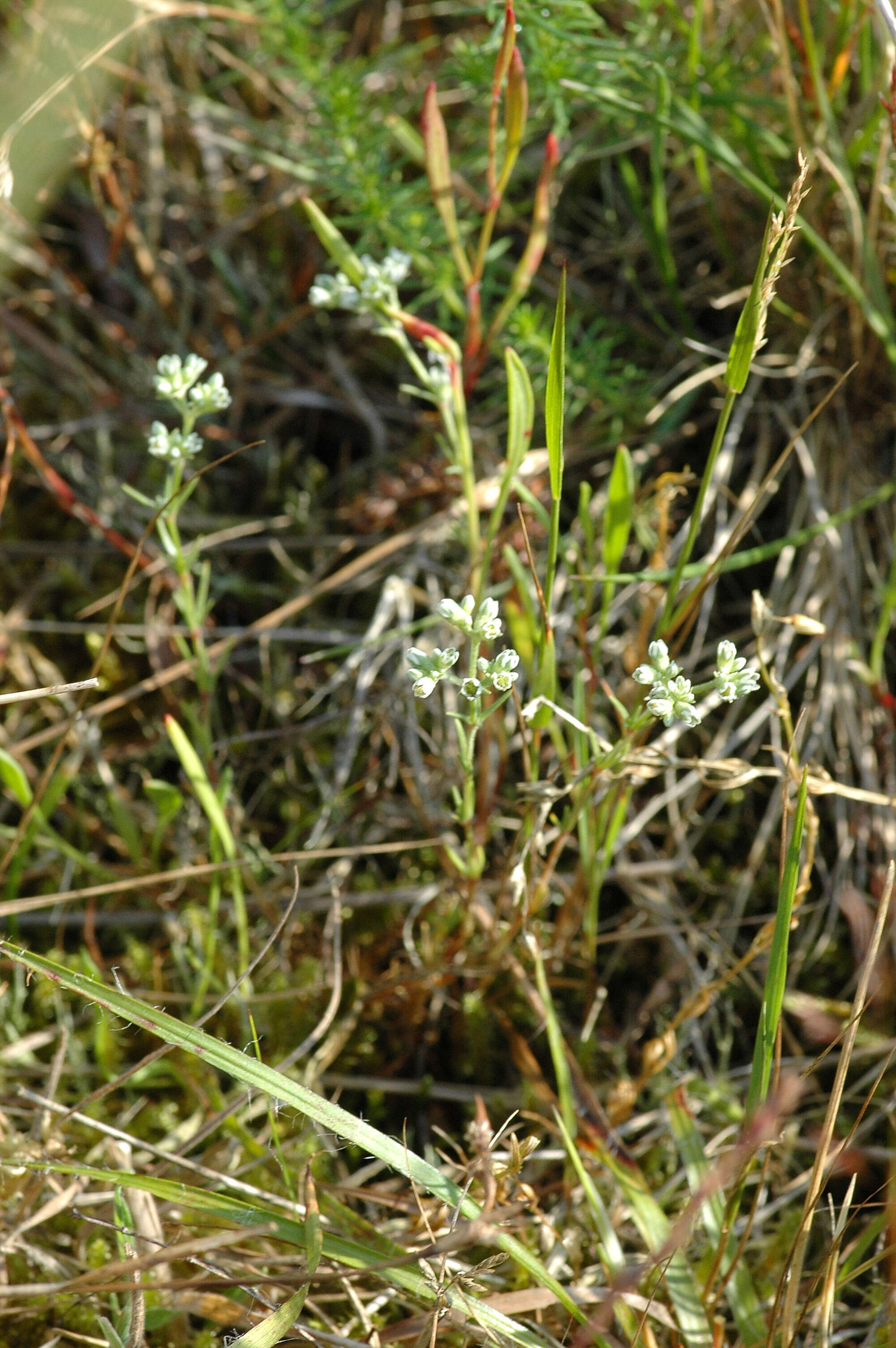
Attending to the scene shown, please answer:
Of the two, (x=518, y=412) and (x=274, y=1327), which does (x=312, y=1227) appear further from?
(x=518, y=412)

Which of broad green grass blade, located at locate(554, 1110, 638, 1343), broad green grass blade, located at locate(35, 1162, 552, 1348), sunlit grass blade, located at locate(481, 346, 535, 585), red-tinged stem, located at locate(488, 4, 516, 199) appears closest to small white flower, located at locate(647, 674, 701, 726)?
sunlit grass blade, located at locate(481, 346, 535, 585)

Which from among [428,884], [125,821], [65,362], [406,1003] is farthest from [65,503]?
[406,1003]

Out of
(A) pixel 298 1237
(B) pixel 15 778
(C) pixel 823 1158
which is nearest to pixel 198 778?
(B) pixel 15 778

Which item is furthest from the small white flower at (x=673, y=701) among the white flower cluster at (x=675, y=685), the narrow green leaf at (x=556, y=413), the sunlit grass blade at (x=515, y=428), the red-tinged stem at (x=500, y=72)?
the red-tinged stem at (x=500, y=72)

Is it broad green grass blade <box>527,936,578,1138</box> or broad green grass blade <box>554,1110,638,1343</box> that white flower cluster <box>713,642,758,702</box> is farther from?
broad green grass blade <box>554,1110,638,1343</box>

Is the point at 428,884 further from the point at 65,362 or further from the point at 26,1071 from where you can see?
the point at 65,362

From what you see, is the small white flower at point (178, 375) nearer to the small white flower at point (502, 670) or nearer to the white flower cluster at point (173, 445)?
the white flower cluster at point (173, 445)
